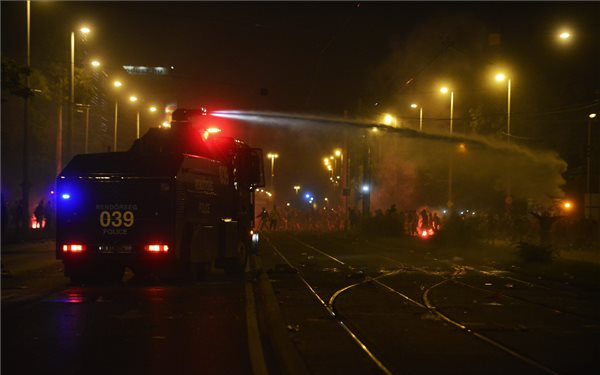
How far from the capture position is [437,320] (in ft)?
41.8

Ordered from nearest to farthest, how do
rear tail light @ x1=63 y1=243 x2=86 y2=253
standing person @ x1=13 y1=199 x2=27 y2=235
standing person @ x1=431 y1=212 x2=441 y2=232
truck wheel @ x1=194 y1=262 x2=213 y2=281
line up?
rear tail light @ x1=63 y1=243 x2=86 y2=253, truck wheel @ x1=194 y1=262 x2=213 y2=281, standing person @ x1=13 y1=199 x2=27 y2=235, standing person @ x1=431 y1=212 x2=441 y2=232

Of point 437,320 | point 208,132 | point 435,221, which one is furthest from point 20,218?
point 437,320

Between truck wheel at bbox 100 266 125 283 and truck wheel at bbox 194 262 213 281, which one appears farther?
truck wheel at bbox 194 262 213 281

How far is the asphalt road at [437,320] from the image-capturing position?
9.30m

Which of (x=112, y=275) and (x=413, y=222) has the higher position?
(x=413, y=222)

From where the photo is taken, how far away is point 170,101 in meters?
93.0

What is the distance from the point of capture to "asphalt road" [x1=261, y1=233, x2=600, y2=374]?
9.30m

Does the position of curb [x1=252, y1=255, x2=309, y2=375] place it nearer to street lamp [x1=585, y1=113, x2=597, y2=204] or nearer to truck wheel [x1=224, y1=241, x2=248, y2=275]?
truck wheel [x1=224, y1=241, x2=248, y2=275]

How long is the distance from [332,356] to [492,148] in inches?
1636

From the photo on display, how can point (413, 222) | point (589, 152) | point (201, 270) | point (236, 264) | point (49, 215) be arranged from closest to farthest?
point (201, 270) < point (236, 264) < point (589, 152) < point (49, 215) < point (413, 222)

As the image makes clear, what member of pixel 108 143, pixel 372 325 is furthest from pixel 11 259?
pixel 108 143

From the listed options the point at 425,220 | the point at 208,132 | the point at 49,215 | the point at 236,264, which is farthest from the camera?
the point at 49,215

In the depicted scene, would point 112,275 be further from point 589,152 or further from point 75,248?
point 589,152

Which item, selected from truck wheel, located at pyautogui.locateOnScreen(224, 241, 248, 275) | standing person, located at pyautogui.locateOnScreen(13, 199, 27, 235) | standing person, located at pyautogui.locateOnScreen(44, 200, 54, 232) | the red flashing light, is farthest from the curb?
standing person, located at pyautogui.locateOnScreen(44, 200, 54, 232)
